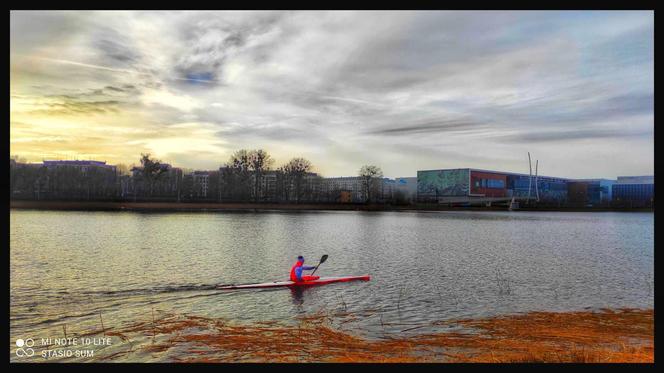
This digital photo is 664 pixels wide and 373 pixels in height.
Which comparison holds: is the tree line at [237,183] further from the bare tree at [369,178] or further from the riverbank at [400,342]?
the riverbank at [400,342]

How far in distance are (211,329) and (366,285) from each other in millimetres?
10896

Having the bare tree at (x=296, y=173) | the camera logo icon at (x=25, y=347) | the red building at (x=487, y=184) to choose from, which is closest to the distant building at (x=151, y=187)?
the bare tree at (x=296, y=173)

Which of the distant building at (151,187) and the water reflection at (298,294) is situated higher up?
the distant building at (151,187)

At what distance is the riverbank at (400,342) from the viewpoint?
13.4 m

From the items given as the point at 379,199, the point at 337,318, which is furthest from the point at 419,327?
the point at 379,199

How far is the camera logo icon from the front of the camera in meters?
13.6

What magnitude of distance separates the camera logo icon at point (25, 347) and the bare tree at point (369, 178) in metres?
134

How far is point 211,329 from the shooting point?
16156 millimetres

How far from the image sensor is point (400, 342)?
15.1 metres

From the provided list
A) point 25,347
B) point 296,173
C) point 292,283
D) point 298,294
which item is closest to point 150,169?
point 296,173

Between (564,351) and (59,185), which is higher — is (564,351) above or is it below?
below

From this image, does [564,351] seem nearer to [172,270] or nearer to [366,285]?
[366,285]

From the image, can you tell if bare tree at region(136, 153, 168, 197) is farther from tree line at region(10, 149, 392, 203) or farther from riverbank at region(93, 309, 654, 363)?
riverbank at region(93, 309, 654, 363)

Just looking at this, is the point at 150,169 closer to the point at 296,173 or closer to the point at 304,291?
the point at 296,173
